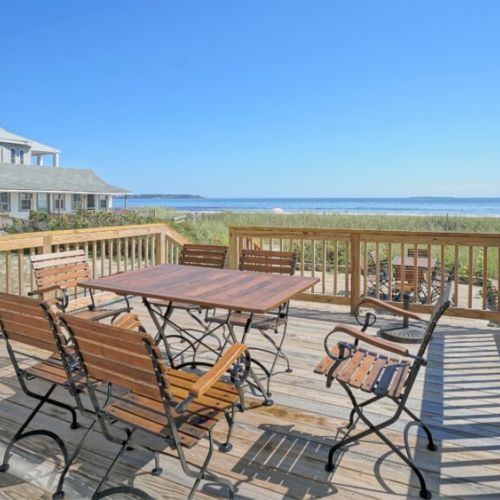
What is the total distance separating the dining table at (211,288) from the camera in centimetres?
249

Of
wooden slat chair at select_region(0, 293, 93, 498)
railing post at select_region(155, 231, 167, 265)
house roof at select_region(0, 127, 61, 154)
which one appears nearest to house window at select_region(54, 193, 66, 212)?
house roof at select_region(0, 127, 61, 154)

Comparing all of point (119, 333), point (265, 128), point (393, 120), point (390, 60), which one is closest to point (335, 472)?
point (119, 333)

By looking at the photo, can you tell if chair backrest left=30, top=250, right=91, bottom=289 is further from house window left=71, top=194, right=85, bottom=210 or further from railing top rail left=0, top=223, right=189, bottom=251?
house window left=71, top=194, right=85, bottom=210

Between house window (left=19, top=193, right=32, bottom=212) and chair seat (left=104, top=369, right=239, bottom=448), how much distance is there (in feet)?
86.0

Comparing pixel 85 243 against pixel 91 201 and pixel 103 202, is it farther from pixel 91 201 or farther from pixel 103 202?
pixel 103 202

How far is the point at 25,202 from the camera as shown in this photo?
2495 cm

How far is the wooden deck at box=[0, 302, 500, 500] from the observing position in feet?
6.32

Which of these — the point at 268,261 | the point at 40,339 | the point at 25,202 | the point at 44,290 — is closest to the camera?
the point at 40,339

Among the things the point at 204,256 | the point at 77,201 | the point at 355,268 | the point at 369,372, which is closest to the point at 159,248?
the point at 204,256

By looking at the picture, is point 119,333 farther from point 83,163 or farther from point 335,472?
point 83,163

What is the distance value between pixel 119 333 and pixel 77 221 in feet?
55.4

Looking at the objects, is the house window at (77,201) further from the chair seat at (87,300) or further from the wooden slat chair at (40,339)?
the wooden slat chair at (40,339)

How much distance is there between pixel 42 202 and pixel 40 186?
1537 millimetres

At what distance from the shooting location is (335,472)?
80.4 inches
